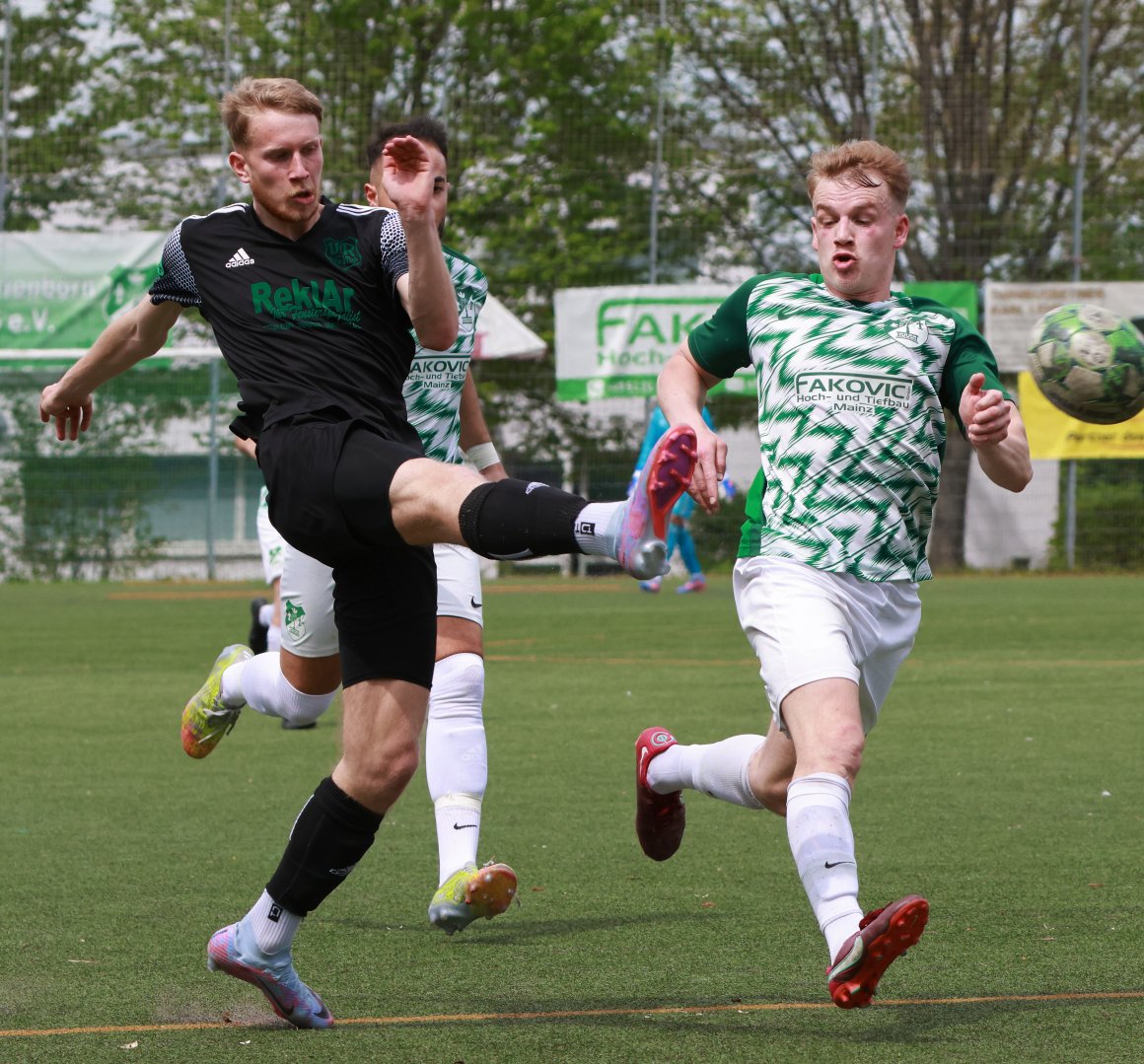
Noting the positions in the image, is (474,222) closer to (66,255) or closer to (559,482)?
(559,482)

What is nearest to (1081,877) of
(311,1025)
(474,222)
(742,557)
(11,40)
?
(742,557)

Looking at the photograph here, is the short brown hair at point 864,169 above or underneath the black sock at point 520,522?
above

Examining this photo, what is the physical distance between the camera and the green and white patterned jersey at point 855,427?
421cm

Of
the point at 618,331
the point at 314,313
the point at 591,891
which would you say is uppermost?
the point at 618,331

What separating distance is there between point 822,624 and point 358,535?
1076 millimetres

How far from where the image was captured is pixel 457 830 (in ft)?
15.9

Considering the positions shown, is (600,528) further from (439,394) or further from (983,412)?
(439,394)

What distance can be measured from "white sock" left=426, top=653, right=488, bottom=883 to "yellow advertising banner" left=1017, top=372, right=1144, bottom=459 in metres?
16.8

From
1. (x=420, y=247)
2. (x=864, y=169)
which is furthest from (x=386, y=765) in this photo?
(x=864, y=169)

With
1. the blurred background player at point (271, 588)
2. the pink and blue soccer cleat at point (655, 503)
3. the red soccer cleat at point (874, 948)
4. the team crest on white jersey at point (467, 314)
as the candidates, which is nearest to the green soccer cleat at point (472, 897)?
the red soccer cleat at point (874, 948)

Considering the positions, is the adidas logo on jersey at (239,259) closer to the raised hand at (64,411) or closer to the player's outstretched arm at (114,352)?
the player's outstretched arm at (114,352)

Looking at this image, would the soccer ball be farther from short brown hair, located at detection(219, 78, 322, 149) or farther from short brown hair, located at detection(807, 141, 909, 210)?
short brown hair, located at detection(219, 78, 322, 149)

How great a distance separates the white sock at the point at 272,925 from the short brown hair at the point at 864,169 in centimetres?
212

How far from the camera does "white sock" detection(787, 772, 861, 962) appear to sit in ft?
12.1
